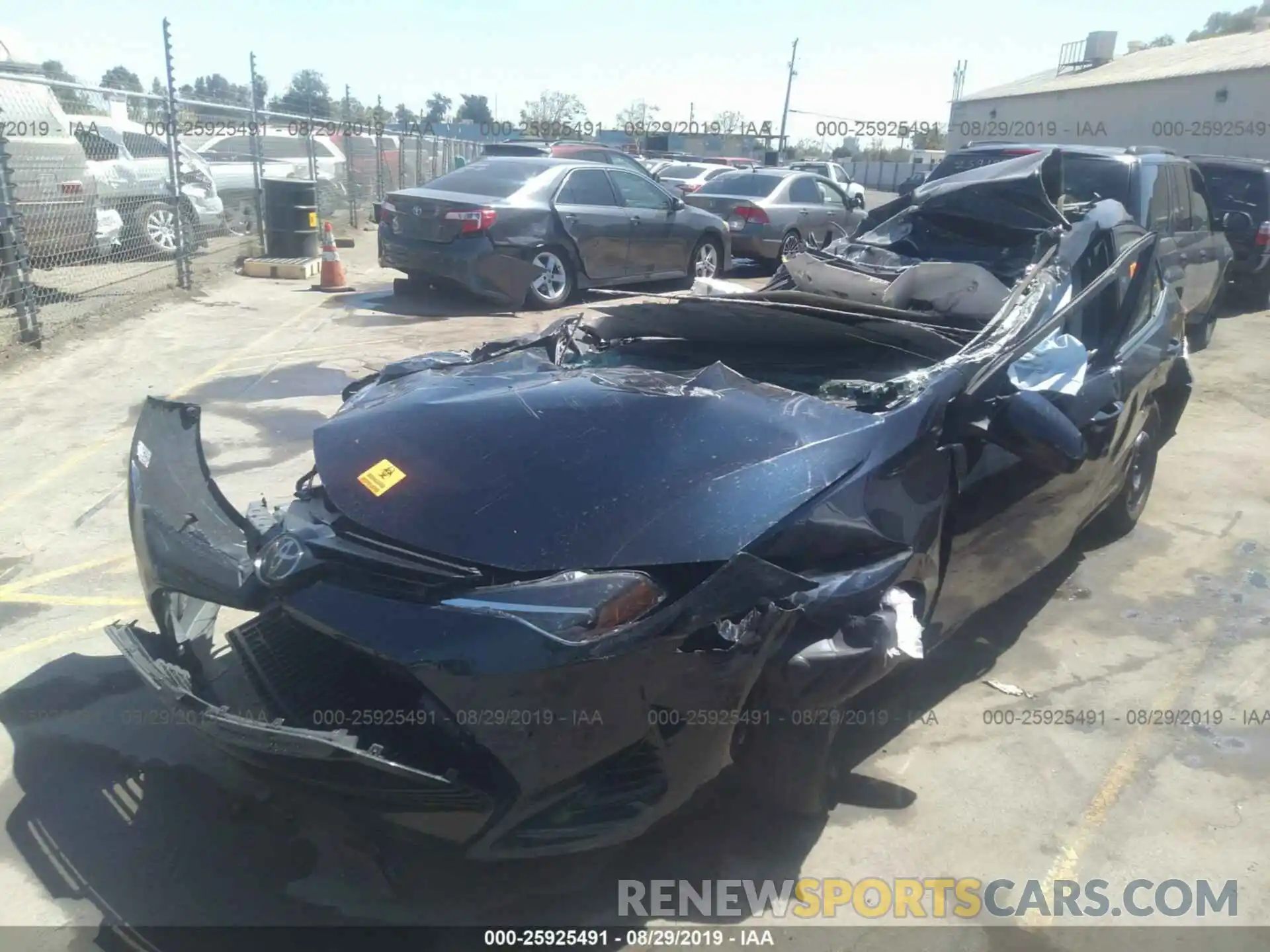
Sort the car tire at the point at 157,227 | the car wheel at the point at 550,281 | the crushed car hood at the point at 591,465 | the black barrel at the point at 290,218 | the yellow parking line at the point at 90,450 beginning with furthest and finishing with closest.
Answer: the black barrel at the point at 290,218 < the car tire at the point at 157,227 < the car wheel at the point at 550,281 < the yellow parking line at the point at 90,450 < the crushed car hood at the point at 591,465

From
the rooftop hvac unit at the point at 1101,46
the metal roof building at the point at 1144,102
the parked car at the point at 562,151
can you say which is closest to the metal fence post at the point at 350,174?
the parked car at the point at 562,151

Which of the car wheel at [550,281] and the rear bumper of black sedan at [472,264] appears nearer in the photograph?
the rear bumper of black sedan at [472,264]

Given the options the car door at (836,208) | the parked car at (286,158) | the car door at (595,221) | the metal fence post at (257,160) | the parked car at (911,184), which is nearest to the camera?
the parked car at (911,184)

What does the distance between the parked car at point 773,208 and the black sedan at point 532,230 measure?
2389 millimetres

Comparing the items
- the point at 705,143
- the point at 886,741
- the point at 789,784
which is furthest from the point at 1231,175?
the point at 705,143

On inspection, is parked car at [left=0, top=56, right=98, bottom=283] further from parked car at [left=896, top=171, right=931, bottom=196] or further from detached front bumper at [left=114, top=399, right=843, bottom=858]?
detached front bumper at [left=114, top=399, right=843, bottom=858]

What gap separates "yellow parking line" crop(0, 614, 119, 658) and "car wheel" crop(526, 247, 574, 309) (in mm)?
7083

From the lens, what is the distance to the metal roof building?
1079 inches

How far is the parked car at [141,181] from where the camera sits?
11078 millimetres

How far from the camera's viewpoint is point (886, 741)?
3.44 meters

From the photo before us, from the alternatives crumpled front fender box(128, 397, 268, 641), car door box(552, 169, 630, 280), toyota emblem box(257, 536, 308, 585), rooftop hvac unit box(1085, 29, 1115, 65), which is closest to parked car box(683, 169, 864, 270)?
car door box(552, 169, 630, 280)

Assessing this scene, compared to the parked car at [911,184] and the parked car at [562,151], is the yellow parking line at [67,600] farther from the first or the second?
the parked car at [562,151]

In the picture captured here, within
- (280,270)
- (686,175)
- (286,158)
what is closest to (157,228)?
(280,270)

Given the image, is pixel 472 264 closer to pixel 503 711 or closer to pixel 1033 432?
pixel 1033 432
